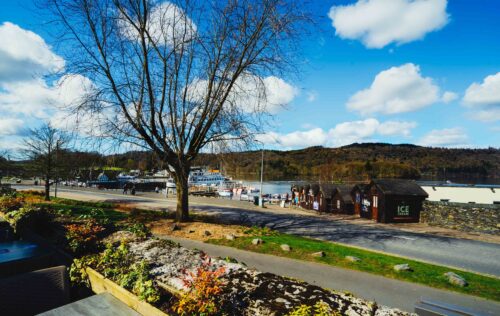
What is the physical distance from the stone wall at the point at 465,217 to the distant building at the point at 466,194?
5.78 m

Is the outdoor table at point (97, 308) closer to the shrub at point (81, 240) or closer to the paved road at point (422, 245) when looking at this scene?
the shrub at point (81, 240)

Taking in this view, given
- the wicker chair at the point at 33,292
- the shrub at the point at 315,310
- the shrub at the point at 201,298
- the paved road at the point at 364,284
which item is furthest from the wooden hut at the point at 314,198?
the wicker chair at the point at 33,292

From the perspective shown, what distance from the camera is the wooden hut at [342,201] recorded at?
32.9 metres

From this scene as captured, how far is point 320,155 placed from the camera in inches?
7677

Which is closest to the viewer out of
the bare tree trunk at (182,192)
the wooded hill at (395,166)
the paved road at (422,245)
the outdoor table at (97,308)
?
the outdoor table at (97,308)

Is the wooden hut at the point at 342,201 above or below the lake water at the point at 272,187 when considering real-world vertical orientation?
above

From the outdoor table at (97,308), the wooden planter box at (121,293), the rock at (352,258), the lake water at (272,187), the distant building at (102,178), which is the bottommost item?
the lake water at (272,187)

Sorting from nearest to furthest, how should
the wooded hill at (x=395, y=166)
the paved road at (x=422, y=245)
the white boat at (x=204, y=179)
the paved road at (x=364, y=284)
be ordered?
the paved road at (x=364, y=284)
the paved road at (x=422, y=245)
the white boat at (x=204, y=179)
the wooded hill at (x=395, y=166)

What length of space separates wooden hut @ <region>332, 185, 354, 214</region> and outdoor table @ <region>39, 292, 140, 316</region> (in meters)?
31.8

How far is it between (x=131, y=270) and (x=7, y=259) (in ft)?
6.82

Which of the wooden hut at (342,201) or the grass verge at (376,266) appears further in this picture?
the wooden hut at (342,201)

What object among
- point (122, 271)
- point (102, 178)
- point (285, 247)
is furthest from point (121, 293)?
point (102, 178)

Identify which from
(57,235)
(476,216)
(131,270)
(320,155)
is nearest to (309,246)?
(131,270)

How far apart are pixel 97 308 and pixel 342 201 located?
32.5 meters
